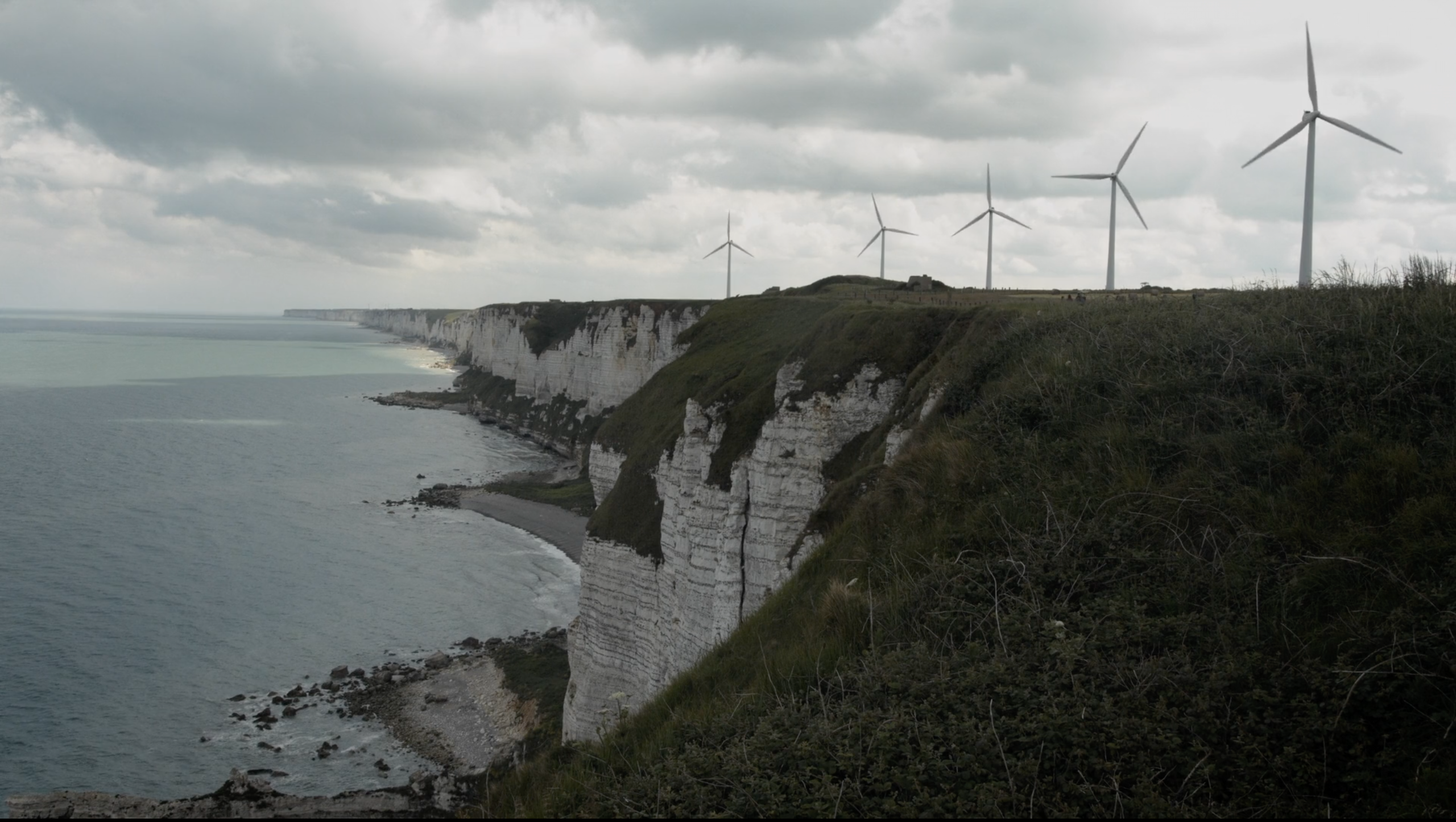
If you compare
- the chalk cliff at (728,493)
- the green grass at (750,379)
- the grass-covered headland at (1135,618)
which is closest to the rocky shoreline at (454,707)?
the chalk cliff at (728,493)

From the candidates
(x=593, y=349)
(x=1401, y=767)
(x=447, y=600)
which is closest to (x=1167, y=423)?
(x=1401, y=767)

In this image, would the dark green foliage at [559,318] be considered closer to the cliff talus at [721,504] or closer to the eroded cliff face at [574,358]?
the eroded cliff face at [574,358]

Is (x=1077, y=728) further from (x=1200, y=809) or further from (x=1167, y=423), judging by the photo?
(x=1167, y=423)

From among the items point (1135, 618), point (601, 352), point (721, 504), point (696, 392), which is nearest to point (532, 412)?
point (601, 352)

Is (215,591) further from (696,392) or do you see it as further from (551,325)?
(551,325)

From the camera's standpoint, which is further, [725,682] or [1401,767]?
[725,682]
